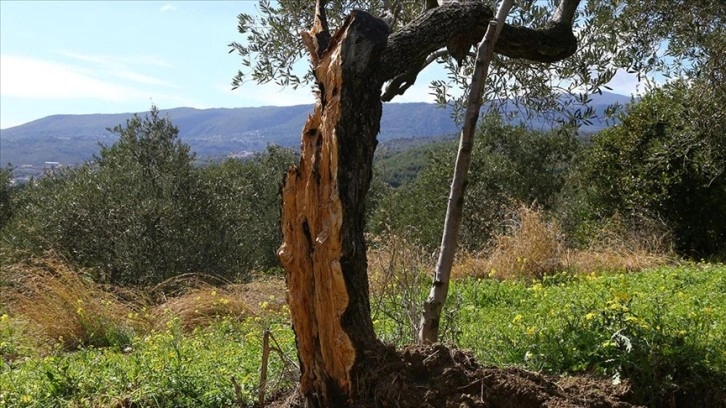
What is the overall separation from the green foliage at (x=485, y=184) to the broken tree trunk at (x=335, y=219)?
1049cm

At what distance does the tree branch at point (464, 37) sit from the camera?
3.50 meters

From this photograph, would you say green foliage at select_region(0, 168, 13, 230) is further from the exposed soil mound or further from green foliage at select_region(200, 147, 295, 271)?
the exposed soil mound

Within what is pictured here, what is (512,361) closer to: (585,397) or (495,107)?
(585,397)

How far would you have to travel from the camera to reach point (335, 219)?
3061mm

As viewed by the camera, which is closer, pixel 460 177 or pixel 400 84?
pixel 460 177

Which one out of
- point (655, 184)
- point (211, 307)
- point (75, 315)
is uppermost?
point (655, 184)

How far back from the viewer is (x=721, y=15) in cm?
624

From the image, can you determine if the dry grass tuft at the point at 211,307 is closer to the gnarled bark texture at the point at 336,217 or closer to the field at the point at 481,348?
the field at the point at 481,348

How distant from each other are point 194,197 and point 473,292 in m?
7.97

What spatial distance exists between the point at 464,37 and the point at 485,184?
1447 centimetres

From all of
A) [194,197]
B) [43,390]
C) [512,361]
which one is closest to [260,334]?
[43,390]

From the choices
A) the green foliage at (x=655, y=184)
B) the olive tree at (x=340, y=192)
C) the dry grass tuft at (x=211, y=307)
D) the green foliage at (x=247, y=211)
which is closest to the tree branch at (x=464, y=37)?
the olive tree at (x=340, y=192)

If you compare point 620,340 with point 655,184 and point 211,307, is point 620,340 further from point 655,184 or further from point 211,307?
point 655,184

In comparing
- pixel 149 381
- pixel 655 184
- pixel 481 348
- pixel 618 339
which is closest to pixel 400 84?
pixel 481 348
